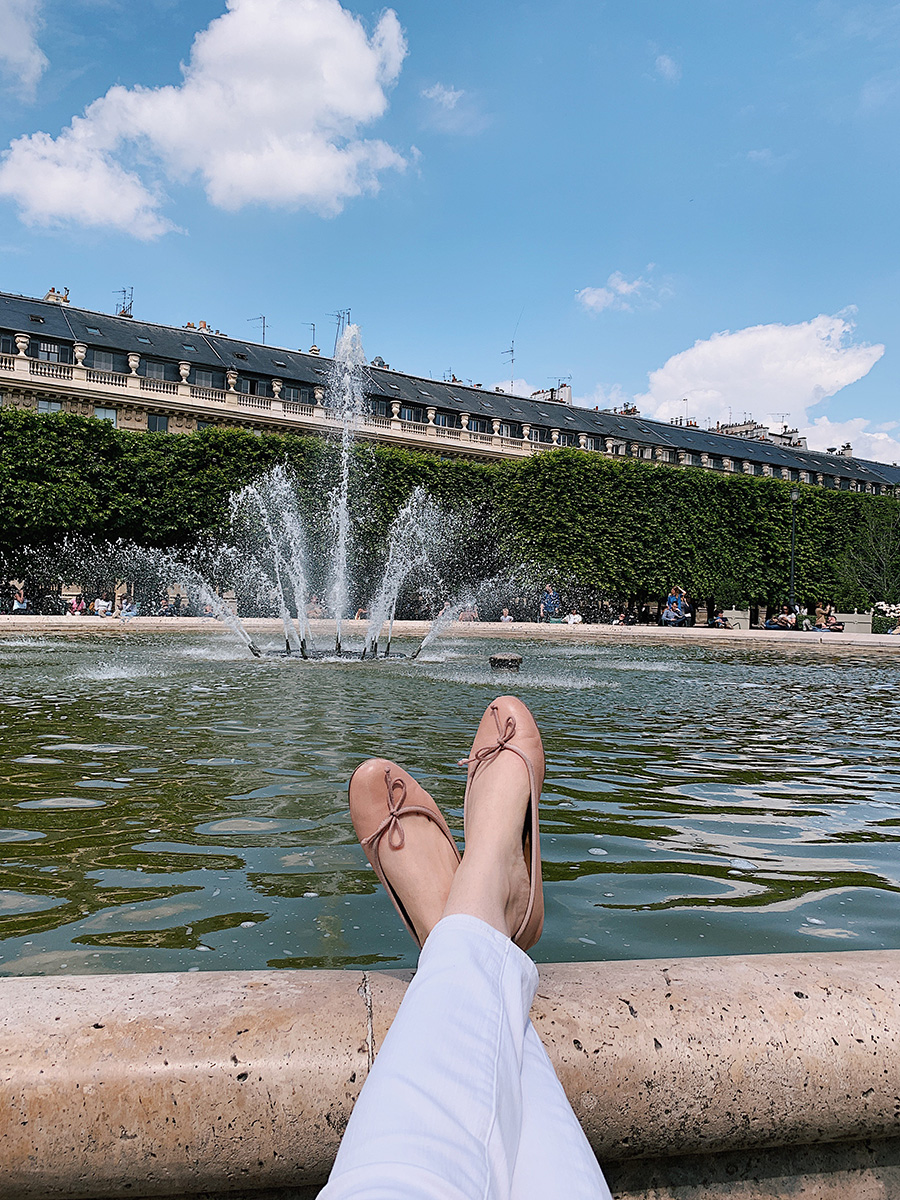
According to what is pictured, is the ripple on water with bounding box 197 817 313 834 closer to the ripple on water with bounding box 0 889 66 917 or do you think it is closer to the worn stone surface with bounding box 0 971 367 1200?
the ripple on water with bounding box 0 889 66 917

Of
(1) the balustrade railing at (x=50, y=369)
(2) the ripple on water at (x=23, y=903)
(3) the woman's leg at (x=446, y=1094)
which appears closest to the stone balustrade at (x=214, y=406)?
(1) the balustrade railing at (x=50, y=369)

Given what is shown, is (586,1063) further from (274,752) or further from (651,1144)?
(274,752)

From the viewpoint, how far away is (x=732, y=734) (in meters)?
7.13

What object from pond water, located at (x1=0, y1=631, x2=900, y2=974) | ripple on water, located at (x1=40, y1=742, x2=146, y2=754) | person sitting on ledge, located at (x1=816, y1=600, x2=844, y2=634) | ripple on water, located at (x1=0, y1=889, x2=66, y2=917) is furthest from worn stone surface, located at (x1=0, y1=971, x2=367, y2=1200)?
person sitting on ledge, located at (x1=816, y1=600, x2=844, y2=634)

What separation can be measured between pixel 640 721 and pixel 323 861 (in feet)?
15.4

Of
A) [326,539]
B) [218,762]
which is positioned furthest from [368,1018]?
[326,539]

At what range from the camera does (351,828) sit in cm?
393

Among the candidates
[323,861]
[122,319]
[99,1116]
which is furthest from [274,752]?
[122,319]

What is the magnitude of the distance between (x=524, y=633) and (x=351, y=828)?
19.1 m

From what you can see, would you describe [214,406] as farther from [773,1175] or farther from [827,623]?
[773,1175]

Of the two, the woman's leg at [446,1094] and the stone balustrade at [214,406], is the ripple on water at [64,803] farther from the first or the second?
the stone balustrade at [214,406]

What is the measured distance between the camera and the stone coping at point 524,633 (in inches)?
787

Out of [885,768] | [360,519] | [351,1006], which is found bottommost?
[885,768]

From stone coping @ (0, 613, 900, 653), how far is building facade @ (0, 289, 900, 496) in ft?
61.0
